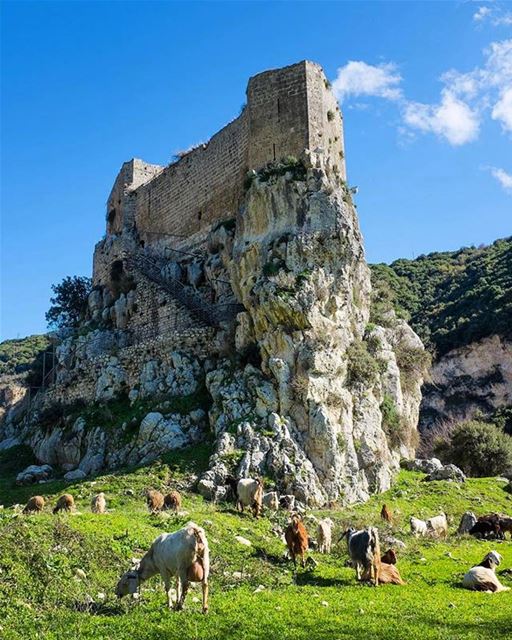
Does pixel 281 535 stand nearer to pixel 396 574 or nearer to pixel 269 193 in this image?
pixel 396 574

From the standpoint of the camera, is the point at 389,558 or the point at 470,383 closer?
the point at 389,558

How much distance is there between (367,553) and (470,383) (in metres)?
53.4

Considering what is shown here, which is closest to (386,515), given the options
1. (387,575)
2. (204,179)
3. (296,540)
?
(296,540)

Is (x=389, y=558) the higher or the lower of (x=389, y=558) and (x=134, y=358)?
the lower

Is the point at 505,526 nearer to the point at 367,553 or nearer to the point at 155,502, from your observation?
the point at 367,553

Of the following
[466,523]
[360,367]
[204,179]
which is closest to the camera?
[466,523]

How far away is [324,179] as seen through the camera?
29.0 meters

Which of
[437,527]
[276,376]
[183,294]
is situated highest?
[183,294]

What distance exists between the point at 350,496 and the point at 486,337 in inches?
1754

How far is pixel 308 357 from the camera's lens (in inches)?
1003

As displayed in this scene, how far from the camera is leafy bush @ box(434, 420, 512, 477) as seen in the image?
36812 mm

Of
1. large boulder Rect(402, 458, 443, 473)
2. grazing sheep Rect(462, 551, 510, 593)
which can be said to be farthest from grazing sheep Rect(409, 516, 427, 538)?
large boulder Rect(402, 458, 443, 473)

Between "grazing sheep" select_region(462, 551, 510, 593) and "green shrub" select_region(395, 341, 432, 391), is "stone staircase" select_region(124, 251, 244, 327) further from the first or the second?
"grazing sheep" select_region(462, 551, 510, 593)

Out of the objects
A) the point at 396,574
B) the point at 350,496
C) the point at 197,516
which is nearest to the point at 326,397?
the point at 350,496
